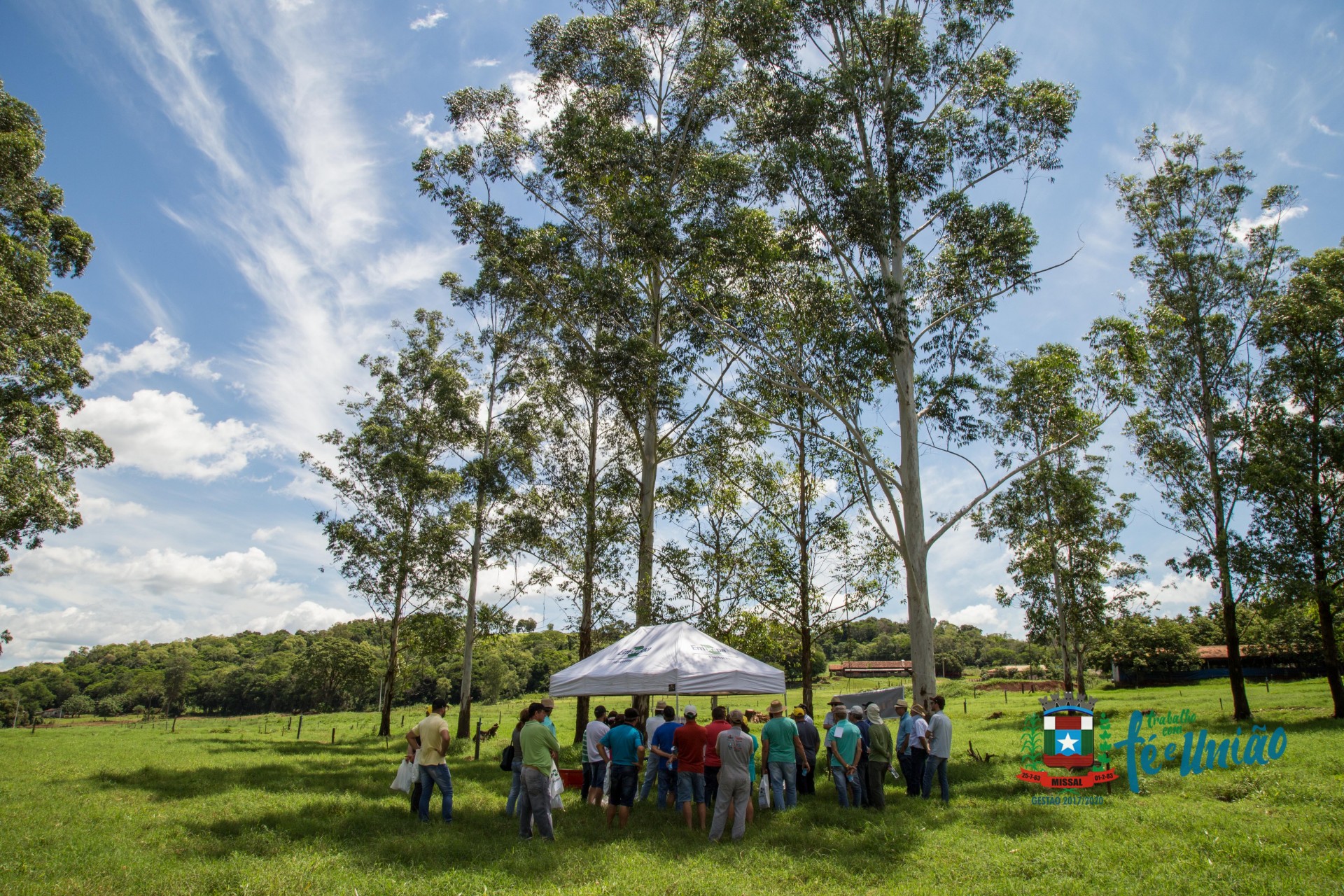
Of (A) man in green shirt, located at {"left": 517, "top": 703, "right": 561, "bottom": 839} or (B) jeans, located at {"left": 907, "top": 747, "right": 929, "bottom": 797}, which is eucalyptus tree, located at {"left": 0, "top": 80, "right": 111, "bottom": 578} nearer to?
(A) man in green shirt, located at {"left": 517, "top": 703, "right": 561, "bottom": 839}

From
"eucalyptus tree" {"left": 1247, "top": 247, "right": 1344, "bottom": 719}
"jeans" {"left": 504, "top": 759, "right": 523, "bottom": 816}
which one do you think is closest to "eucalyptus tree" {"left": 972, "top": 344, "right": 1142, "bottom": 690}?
"eucalyptus tree" {"left": 1247, "top": 247, "right": 1344, "bottom": 719}

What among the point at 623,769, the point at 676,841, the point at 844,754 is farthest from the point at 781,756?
the point at 623,769

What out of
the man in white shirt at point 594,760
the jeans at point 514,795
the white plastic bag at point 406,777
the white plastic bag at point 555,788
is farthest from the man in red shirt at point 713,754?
the white plastic bag at point 406,777

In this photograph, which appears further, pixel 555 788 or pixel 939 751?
pixel 939 751

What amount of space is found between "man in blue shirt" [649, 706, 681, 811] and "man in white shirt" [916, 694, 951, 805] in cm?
420

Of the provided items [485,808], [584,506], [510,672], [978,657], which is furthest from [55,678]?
[978,657]

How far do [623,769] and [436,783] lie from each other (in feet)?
8.99

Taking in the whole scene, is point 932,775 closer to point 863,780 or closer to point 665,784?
point 863,780

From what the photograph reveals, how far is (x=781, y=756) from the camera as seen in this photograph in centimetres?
1086

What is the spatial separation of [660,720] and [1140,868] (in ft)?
23.3

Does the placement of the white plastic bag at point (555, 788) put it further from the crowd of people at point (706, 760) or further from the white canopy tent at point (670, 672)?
the white canopy tent at point (670, 672)

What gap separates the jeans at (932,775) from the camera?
11656mm

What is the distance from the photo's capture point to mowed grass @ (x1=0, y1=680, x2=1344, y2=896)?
7.23m

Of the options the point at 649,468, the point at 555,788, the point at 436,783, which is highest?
the point at 649,468
